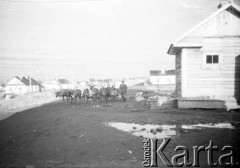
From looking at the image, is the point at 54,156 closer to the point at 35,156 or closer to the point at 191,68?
the point at 35,156

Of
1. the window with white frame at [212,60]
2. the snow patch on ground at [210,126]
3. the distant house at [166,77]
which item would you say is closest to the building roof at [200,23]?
the window with white frame at [212,60]

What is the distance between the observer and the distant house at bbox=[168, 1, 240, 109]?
13.3 meters

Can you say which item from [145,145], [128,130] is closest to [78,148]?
[145,145]

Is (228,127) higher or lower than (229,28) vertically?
lower

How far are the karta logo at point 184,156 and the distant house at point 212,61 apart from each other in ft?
25.8

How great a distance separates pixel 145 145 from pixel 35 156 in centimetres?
351

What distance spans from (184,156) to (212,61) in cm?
1016

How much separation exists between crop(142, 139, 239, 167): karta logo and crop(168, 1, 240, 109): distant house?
786 centimetres

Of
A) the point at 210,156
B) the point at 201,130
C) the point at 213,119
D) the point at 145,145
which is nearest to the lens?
the point at 210,156

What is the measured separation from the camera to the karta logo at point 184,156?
16.8 ft

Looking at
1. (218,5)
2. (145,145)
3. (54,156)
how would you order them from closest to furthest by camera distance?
(54,156) → (145,145) → (218,5)

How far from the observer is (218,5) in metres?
15.2

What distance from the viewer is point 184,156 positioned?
556cm

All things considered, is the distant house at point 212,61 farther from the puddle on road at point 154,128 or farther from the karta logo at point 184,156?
the karta logo at point 184,156
